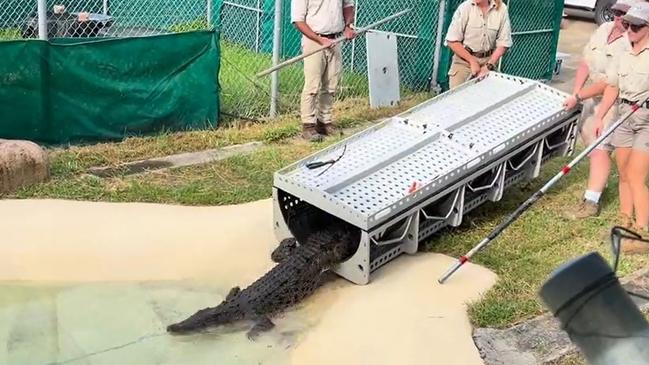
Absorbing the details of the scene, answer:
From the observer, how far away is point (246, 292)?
4.93 m

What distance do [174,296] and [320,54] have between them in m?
3.64

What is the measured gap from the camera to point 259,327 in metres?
4.78

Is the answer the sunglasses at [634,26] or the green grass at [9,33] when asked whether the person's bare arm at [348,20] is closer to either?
the sunglasses at [634,26]

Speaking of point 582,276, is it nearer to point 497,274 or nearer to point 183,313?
point 183,313

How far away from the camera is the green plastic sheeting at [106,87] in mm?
7277

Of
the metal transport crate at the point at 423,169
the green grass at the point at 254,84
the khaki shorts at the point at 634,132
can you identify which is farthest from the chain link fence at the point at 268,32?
the khaki shorts at the point at 634,132

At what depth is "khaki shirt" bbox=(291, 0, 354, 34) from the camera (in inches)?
309

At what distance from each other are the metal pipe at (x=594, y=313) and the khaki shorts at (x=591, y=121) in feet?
15.7

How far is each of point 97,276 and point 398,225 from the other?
2035 millimetres

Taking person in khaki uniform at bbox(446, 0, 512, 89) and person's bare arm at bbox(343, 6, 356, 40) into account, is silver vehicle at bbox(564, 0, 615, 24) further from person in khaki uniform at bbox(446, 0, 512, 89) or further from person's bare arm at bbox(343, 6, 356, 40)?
person's bare arm at bbox(343, 6, 356, 40)

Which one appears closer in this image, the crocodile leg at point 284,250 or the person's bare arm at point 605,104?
the crocodile leg at point 284,250

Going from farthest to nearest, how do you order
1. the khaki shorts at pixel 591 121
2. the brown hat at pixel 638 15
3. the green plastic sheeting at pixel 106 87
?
the green plastic sheeting at pixel 106 87, the khaki shorts at pixel 591 121, the brown hat at pixel 638 15

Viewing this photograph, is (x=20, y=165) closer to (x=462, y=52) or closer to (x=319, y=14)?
(x=319, y=14)

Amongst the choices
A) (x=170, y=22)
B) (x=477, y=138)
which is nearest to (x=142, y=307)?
(x=477, y=138)
